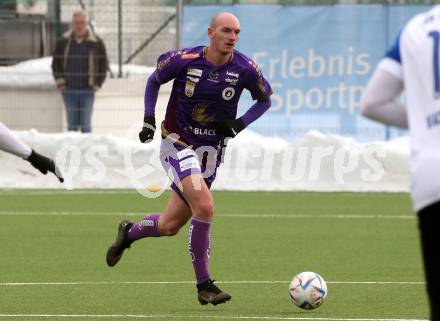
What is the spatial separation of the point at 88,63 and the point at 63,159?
1468 mm

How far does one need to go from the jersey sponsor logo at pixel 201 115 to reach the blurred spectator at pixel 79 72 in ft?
31.9

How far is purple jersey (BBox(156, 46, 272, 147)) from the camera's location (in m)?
10.2

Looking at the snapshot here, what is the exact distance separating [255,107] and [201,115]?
529 millimetres

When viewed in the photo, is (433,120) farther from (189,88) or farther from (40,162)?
(189,88)

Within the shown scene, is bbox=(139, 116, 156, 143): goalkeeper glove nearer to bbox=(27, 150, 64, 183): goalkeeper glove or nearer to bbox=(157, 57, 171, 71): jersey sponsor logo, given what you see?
Result: bbox=(157, 57, 171, 71): jersey sponsor logo

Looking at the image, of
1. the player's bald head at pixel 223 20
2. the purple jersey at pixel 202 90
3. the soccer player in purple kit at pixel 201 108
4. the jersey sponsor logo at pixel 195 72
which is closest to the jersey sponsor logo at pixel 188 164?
the soccer player in purple kit at pixel 201 108

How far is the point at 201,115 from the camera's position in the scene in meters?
10.2

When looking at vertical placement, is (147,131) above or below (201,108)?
below

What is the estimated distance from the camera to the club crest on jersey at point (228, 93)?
33.7ft

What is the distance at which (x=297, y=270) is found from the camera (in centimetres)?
1166

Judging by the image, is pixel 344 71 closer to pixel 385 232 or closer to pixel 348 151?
pixel 348 151

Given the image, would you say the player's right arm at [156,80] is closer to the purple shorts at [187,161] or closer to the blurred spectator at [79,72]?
the purple shorts at [187,161]

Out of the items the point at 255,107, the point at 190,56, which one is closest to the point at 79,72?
A: the point at 255,107

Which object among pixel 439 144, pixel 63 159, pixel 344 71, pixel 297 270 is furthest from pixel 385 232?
pixel 439 144
